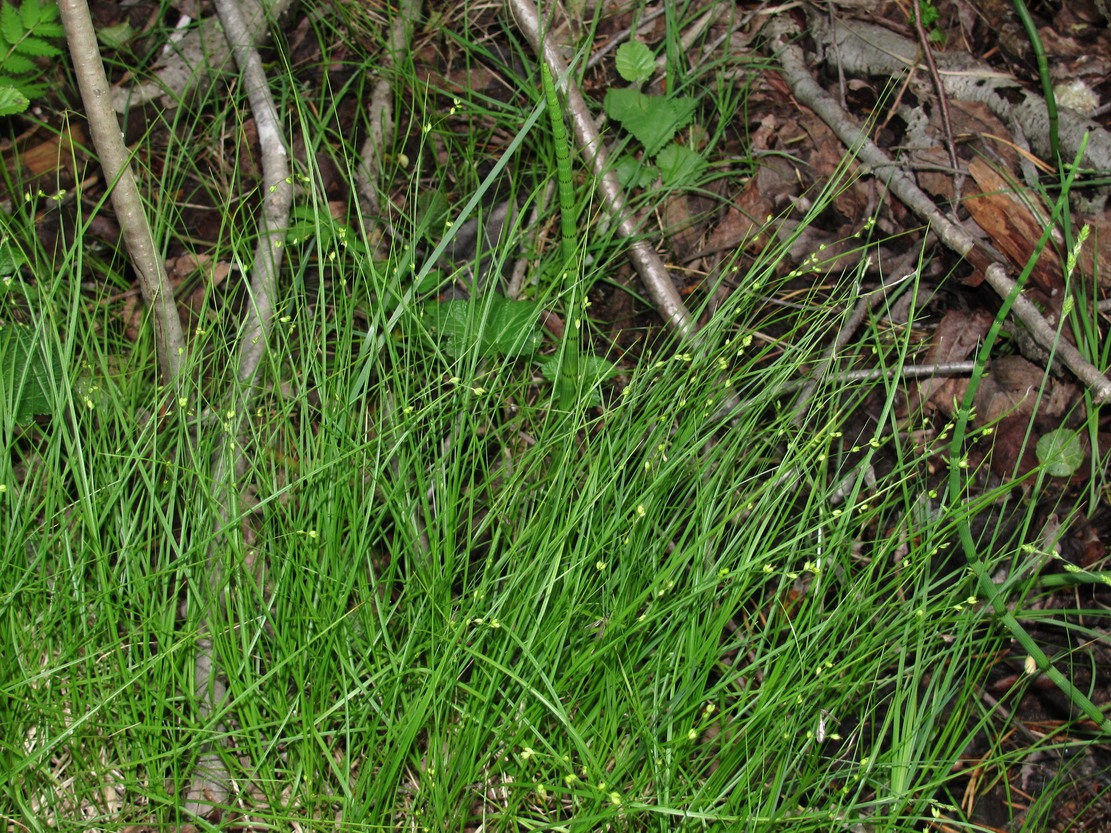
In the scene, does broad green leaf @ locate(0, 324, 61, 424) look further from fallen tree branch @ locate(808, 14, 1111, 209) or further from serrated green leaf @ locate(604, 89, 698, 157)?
fallen tree branch @ locate(808, 14, 1111, 209)

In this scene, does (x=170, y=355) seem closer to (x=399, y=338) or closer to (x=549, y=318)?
(x=399, y=338)

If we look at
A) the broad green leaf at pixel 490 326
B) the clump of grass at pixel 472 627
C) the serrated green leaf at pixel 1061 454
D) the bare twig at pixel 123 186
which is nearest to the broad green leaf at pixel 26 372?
the clump of grass at pixel 472 627

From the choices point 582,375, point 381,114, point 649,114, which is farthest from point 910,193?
point 381,114

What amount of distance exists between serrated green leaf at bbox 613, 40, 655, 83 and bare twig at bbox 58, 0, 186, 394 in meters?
1.29

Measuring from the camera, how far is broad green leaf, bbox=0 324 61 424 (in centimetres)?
195

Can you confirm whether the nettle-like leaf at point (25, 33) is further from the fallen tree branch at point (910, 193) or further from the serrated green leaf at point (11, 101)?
the fallen tree branch at point (910, 193)

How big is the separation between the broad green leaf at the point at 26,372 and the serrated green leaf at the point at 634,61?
1.60m

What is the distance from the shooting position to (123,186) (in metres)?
2.03

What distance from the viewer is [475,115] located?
2678mm

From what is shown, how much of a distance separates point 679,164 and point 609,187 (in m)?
0.20

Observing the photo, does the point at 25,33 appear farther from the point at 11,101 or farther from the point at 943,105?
the point at 943,105

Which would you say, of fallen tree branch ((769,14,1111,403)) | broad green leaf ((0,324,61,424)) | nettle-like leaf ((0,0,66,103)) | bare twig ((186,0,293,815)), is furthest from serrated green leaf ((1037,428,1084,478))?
nettle-like leaf ((0,0,66,103))

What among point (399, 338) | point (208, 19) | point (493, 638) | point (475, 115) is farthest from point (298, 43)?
point (493, 638)

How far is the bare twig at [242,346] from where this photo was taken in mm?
1778
